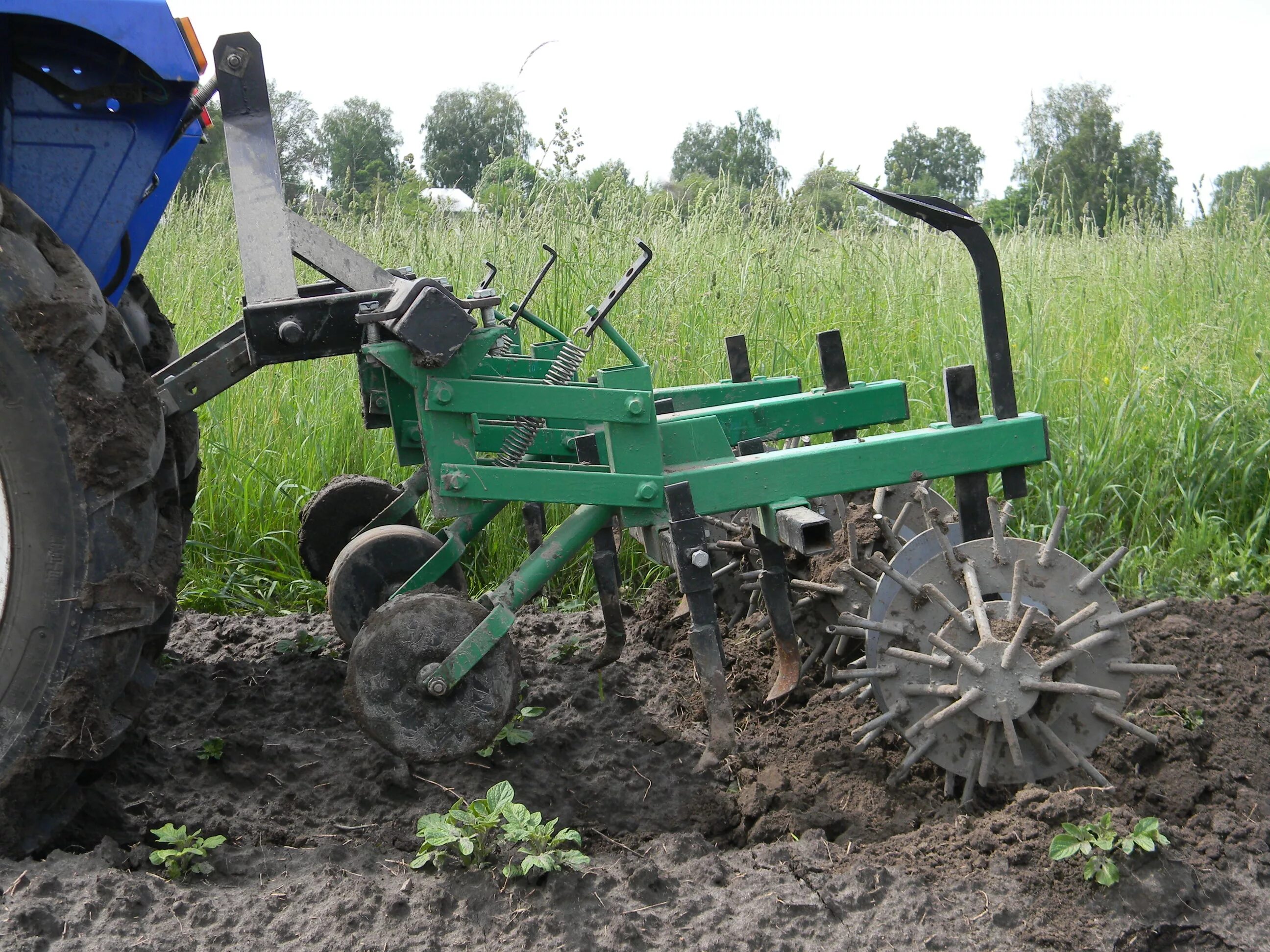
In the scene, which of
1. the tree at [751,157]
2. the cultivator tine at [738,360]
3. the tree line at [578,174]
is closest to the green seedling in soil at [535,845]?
the cultivator tine at [738,360]

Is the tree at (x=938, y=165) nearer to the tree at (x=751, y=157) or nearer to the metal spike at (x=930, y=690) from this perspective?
the tree at (x=751, y=157)

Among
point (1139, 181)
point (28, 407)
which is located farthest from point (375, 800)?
point (1139, 181)

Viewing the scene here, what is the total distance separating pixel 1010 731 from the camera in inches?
92.1

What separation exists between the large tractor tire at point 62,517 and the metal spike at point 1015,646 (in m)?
1.77

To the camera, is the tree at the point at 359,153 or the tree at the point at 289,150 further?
the tree at the point at 289,150

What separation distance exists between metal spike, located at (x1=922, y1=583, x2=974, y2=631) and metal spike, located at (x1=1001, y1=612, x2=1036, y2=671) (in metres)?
0.10

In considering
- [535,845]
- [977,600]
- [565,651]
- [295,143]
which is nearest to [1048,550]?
[977,600]

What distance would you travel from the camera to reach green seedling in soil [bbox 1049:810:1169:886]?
2078 millimetres

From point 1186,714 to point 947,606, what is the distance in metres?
1.04

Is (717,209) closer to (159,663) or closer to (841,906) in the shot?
(159,663)

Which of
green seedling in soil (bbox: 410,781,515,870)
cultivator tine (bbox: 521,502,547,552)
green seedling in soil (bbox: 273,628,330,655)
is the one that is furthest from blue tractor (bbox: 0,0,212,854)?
cultivator tine (bbox: 521,502,547,552)

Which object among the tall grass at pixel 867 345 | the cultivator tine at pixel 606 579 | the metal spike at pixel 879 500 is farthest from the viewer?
the tall grass at pixel 867 345

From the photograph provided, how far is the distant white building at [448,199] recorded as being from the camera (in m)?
5.75

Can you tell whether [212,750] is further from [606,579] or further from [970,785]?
[970,785]
